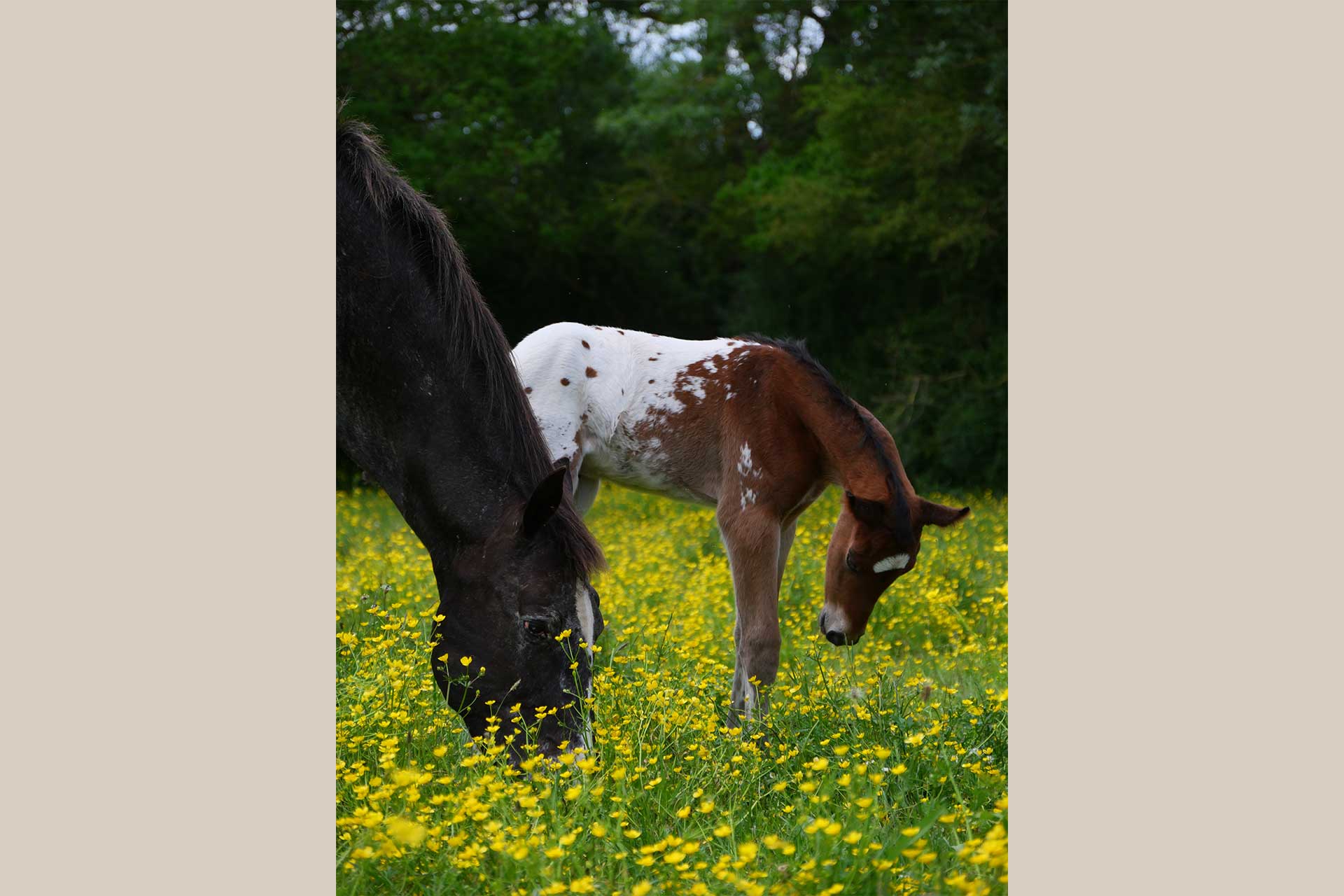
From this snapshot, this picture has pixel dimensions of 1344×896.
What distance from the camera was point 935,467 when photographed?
35.3 ft

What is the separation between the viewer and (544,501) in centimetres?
391

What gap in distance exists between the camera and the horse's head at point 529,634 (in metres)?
3.95

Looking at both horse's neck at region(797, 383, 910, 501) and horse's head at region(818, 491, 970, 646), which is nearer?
horse's head at region(818, 491, 970, 646)

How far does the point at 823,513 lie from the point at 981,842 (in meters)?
7.63

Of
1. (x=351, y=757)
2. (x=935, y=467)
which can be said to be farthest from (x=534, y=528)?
(x=935, y=467)

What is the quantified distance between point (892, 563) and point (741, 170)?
15.0 meters

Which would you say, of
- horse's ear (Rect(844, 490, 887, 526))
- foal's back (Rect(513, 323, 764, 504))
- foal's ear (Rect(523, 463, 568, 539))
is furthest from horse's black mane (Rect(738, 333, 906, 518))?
foal's ear (Rect(523, 463, 568, 539))

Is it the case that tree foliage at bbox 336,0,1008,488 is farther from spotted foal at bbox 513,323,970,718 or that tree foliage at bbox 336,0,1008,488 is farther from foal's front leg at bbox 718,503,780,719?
foal's front leg at bbox 718,503,780,719

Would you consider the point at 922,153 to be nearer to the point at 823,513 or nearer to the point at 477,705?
the point at 823,513

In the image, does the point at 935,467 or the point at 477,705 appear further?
the point at 935,467

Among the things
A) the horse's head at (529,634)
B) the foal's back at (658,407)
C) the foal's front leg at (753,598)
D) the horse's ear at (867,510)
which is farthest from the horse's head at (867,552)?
the horse's head at (529,634)

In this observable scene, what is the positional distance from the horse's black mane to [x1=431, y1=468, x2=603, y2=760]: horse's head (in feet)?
6.20

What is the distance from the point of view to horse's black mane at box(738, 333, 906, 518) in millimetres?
5297

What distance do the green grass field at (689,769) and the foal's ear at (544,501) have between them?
2.55ft
